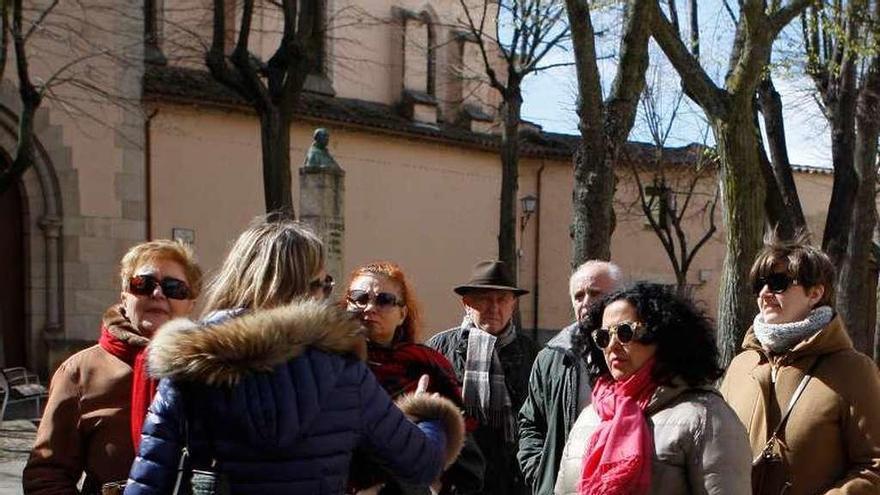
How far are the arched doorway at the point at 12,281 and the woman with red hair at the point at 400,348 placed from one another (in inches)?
604

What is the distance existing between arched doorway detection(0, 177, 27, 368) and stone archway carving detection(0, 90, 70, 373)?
0.14 m

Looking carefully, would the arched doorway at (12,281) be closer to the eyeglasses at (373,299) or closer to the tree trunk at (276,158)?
the tree trunk at (276,158)

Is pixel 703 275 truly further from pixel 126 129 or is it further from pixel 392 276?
pixel 392 276

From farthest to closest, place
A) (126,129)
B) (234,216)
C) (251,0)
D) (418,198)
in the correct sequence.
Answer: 1. (418,198)
2. (234,216)
3. (126,129)
4. (251,0)

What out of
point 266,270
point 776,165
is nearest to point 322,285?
point 266,270

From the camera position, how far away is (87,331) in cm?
1827

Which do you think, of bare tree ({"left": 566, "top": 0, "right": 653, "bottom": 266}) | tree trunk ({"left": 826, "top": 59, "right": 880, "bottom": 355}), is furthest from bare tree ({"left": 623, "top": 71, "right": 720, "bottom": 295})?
bare tree ({"left": 566, "top": 0, "right": 653, "bottom": 266})

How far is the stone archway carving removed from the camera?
17.9m

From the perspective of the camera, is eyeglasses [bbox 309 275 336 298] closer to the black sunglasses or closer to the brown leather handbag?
the black sunglasses

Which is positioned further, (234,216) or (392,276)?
(234,216)

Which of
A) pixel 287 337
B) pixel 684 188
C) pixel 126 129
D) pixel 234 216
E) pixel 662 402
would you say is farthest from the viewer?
pixel 684 188

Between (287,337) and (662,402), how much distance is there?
1.10 meters

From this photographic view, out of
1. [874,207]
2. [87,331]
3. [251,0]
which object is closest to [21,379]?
[87,331]

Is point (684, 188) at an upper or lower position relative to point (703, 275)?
upper
